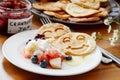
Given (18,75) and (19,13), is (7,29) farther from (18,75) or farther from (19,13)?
(18,75)

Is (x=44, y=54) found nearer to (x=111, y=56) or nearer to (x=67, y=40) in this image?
(x=67, y=40)

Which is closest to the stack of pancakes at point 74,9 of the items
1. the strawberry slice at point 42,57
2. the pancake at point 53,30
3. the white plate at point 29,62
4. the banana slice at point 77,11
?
the banana slice at point 77,11

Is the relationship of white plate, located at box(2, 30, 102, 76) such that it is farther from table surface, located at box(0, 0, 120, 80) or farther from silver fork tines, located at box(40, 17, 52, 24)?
silver fork tines, located at box(40, 17, 52, 24)

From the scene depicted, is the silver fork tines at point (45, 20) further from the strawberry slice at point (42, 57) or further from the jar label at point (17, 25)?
the strawberry slice at point (42, 57)

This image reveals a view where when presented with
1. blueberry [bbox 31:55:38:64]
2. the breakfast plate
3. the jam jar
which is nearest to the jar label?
the jam jar

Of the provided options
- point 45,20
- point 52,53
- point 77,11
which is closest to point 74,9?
point 77,11
